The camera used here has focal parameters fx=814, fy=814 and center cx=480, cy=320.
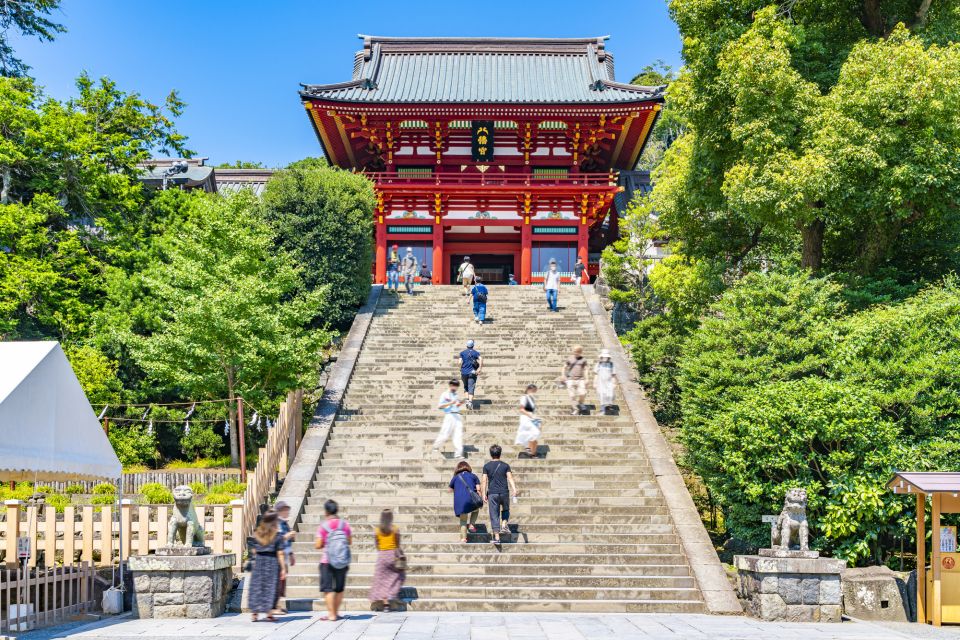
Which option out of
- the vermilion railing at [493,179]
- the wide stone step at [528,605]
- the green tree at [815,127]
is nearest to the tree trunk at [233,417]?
the wide stone step at [528,605]

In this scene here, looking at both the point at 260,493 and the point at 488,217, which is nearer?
the point at 260,493

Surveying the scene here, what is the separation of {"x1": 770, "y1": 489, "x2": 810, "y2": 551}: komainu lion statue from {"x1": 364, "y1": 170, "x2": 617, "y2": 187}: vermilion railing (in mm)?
19582

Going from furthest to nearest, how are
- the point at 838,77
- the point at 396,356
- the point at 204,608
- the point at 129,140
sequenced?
the point at 129,140 < the point at 396,356 < the point at 838,77 < the point at 204,608

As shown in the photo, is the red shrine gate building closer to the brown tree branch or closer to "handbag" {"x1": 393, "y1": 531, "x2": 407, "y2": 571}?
the brown tree branch

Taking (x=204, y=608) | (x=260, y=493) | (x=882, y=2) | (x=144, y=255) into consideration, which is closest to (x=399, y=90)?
(x=144, y=255)

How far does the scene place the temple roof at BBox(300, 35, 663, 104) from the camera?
28.8 metres

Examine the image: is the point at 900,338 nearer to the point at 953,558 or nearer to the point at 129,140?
the point at 953,558

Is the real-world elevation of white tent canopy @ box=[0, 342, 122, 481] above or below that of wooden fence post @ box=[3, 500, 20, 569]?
above

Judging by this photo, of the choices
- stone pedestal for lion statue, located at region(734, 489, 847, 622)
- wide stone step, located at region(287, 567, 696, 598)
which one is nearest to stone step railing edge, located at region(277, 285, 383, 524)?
wide stone step, located at region(287, 567, 696, 598)

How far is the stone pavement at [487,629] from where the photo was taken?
8.41 meters

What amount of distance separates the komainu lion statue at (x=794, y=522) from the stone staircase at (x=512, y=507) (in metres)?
1.38

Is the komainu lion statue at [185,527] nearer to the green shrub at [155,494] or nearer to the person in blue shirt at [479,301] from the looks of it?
the green shrub at [155,494]

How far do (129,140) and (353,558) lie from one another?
14970mm

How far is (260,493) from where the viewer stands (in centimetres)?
1201
